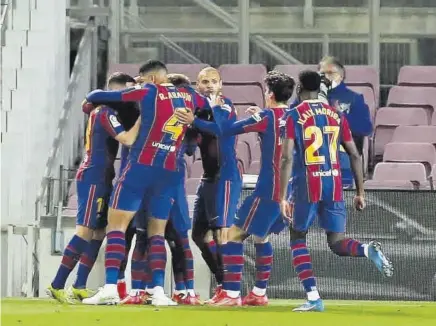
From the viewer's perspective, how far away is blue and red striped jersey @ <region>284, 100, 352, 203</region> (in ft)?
38.5

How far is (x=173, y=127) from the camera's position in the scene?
39.9ft

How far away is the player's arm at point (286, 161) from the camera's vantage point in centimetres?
1162

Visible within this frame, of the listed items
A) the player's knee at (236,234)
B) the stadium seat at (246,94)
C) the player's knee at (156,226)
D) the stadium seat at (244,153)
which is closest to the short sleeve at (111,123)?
the player's knee at (156,226)

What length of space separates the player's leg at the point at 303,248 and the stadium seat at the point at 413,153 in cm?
487

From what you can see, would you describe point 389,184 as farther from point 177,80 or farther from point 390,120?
point 177,80

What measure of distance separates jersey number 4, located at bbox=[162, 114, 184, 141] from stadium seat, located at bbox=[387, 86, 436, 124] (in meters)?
5.86

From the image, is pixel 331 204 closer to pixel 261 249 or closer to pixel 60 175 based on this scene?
pixel 261 249

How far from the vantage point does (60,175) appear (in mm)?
16516

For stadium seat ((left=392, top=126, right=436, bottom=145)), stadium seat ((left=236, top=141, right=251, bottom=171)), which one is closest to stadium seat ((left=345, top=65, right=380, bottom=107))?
stadium seat ((left=392, top=126, right=436, bottom=145))

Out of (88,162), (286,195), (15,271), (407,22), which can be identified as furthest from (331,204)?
(407,22)

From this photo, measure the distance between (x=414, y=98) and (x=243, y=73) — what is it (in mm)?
1857

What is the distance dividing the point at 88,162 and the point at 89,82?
5.73 meters

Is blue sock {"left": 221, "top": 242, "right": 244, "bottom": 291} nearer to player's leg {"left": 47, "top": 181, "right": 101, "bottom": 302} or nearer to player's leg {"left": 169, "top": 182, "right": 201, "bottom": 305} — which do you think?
player's leg {"left": 169, "top": 182, "right": 201, "bottom": 305}

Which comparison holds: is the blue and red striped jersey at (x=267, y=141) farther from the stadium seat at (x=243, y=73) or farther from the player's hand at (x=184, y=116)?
the stadium seat at (x=243, y=73)
